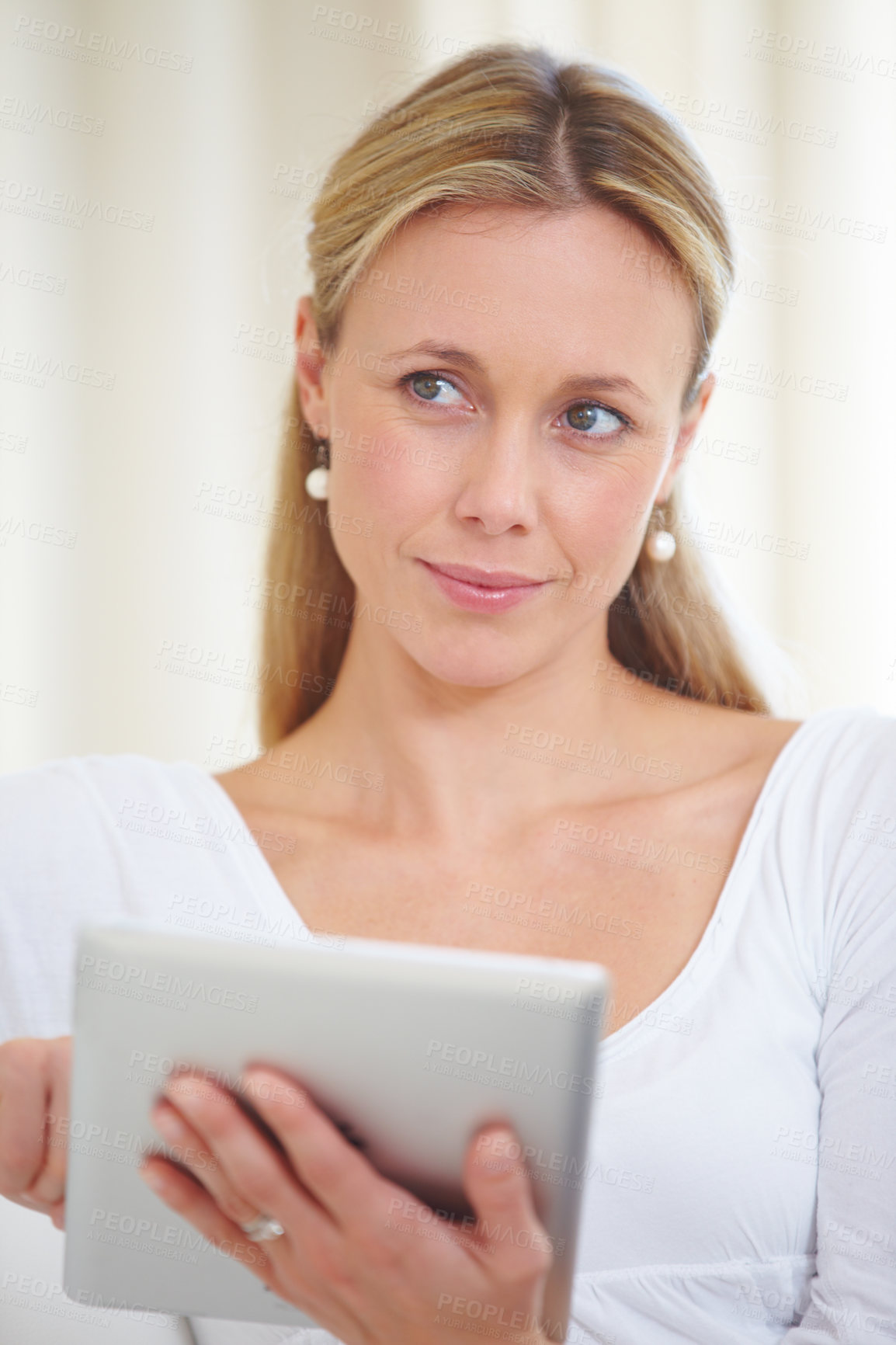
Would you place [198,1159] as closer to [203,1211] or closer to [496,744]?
[203,1211]

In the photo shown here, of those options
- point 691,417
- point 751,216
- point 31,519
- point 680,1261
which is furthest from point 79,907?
point 751,216

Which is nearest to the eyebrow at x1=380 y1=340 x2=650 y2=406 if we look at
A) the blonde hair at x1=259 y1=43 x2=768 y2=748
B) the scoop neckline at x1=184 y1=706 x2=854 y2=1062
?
the blonde hair at x1=259 y1=43 x2=768 y2=748

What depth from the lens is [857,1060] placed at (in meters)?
1.01

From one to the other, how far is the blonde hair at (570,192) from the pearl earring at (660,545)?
18 millimetres

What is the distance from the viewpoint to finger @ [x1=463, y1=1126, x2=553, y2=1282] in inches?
27.9

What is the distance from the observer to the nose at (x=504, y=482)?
1.09m

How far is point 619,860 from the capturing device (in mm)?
1204

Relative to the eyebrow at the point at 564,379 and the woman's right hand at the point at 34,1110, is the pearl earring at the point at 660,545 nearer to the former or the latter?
the eyebrow at the point at 564,379

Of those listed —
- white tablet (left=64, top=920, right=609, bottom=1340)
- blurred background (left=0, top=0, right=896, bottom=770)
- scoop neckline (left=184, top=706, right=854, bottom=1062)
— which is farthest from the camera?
blurred background (left=0, top=0, right=896, bottom=770)

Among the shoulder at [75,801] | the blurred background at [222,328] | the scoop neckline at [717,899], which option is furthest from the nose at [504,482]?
the blurred background at [222,328]

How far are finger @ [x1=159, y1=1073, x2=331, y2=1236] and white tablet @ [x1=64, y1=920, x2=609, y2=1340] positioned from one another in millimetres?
13

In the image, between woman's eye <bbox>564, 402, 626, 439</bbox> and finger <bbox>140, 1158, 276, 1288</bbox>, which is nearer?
finger <bbox>140, 1158, 276, 1288</bbox>

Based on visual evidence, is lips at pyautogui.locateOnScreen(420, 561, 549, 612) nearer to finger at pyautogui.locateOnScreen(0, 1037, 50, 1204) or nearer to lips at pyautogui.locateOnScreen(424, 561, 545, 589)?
lips at pyautogui.locateOnScreen(424, 561, 545, 589)

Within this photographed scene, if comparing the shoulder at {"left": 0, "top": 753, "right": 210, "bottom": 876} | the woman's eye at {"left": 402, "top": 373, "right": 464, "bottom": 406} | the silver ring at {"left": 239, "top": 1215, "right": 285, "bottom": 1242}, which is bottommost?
the silver ring at {"left": 239, "top": 1215, "right": 285, "bottom": 1242}
